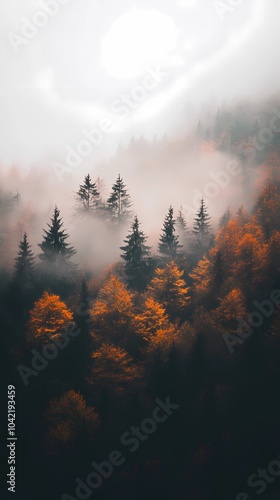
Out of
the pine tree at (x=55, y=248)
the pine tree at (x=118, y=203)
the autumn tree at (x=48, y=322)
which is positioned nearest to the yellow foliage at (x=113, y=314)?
the autumn tree at (x=48, y=322)

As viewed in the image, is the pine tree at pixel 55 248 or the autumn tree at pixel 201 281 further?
the pine tree at pixel 55 248

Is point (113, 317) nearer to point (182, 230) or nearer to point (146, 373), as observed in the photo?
point (146, 373)

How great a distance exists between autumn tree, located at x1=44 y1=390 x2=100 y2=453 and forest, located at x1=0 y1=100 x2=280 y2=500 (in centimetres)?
11

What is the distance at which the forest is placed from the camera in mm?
28422

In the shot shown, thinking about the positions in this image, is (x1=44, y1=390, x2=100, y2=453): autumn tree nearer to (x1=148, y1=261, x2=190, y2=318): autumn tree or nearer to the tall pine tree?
(x1=148, y1=261, x2=190, y2=318): autumn tree

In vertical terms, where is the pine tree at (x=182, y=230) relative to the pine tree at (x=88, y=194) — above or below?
below

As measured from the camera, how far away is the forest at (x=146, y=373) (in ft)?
93.2

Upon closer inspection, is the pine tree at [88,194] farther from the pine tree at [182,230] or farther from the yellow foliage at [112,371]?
the yellow foliage at [112,371]

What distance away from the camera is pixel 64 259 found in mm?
51344

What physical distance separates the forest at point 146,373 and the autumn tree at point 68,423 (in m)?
0.11

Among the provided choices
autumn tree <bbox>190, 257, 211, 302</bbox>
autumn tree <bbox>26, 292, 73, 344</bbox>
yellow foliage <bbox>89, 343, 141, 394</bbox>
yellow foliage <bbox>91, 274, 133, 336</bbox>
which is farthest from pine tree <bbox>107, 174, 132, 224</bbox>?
yellow foliage <bbox>89, 343, 141, 394</bbox>

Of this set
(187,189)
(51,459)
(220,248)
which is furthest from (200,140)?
(51,459)

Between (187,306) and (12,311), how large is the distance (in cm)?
2620

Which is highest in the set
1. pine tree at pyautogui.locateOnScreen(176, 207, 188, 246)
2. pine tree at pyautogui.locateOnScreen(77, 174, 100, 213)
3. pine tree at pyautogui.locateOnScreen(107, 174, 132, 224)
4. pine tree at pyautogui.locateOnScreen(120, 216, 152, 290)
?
pine tree at pyautogui.locateOnScreen(77, 174, 100, 213)
